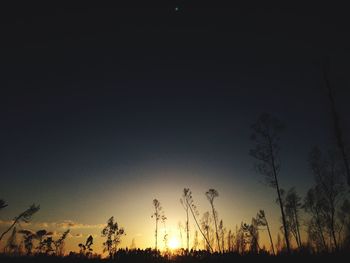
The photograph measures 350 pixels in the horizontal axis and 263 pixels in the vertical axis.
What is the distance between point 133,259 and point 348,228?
4007 centimetres

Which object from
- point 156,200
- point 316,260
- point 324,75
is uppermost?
point 324,75

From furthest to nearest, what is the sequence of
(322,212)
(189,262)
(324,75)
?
(322,212)
(324,75)
(189,262)

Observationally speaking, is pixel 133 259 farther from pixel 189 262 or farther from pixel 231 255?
pixel 231 255

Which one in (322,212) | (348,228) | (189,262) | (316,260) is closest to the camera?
(316,260)

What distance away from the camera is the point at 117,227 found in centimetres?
5497

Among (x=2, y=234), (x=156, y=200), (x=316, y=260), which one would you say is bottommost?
(x=316, y=260)

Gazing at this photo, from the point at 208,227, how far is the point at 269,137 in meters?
32.6

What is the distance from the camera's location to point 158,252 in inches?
886

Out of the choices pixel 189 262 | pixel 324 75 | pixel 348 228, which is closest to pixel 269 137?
pixel 324 75

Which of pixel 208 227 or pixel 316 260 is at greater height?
pixel 208 227

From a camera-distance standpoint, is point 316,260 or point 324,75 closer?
point 316,260

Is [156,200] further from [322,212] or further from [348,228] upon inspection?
[348,228]

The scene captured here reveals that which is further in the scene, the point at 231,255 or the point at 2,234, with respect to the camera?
the point at 2,234

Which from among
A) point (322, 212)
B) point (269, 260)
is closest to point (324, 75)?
point (269, 260)
